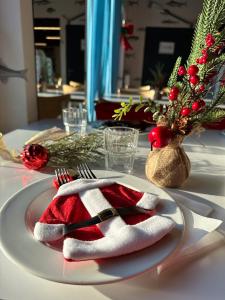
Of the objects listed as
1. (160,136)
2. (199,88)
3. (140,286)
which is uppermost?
(199,88)

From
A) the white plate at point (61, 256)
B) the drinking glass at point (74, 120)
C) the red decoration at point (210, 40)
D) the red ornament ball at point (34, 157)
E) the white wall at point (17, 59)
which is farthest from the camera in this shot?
the white wall at point (17, 59)

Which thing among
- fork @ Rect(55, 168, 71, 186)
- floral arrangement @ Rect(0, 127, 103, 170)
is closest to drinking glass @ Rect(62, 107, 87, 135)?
floral arrangement @ Rect(0, 127, 103, 170)

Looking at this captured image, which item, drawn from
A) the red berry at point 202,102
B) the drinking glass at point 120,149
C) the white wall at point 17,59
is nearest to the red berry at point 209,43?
the red berry at point 202,102

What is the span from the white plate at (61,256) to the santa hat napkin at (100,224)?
0.01 meters

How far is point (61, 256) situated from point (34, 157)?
38 cm

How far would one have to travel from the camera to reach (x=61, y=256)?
1.14 feet

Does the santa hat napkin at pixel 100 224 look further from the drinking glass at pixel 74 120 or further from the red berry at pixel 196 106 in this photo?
the drinking glass at pixel 74 120

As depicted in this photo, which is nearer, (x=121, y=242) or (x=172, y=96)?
(x=121, y=242)

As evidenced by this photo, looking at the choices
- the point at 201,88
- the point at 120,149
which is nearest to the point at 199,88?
the point at 201,88

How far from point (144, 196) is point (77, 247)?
0.18 meters

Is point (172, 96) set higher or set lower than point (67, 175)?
higher

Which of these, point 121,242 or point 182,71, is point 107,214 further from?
point 182,71

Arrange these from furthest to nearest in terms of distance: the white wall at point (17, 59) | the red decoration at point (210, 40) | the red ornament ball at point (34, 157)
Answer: the white wall at point (17, 59), the red ornament ball at point (34, 157), the red decoration at point (210, 40)

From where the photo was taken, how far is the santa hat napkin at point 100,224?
13.1 inches
